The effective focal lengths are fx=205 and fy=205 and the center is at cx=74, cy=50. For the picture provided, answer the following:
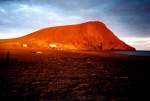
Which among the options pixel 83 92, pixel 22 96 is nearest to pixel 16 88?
pixel 22 96

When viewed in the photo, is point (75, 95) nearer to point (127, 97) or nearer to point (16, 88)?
point (127, 97)

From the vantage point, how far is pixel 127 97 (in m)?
17.0

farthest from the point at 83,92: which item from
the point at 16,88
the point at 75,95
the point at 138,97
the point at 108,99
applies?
the point at 16,88

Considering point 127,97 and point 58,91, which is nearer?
point 127,97

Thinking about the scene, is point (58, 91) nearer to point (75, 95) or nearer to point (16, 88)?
point (75, 95)

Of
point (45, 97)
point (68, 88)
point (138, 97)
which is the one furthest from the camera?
point (68, 88)

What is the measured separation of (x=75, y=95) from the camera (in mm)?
17031

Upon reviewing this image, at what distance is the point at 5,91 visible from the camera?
1739cm

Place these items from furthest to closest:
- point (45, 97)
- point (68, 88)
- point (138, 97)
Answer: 1. point (68, 88)
2. point (138, 97)
3. point (45, 97)

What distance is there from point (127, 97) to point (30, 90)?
848cm

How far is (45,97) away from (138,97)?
767 centimetres

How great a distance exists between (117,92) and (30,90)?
312 inches

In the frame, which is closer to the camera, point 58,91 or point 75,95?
point 75,95

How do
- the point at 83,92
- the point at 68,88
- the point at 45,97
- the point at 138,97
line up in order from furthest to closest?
the point at 68,88, the point at 83,92, the point at 138,97, the point at 45,97
